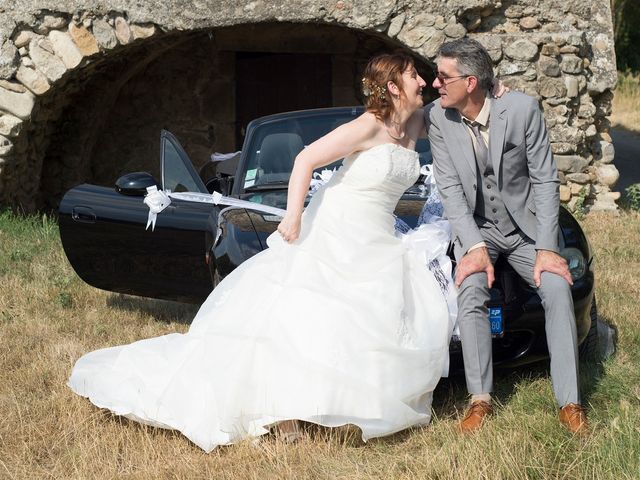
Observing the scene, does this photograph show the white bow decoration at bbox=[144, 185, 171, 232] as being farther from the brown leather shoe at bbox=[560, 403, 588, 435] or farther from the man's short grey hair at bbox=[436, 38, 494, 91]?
the brown leather shoe at bbox=[560, 403, 588, 435]

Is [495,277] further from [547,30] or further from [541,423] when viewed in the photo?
[547,30]

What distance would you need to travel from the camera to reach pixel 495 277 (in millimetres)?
4312

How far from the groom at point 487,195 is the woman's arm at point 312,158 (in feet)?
1.37

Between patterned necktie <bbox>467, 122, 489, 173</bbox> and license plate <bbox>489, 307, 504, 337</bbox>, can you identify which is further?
patterned necktie <bbox>467, 122, 489, 173</bbox>

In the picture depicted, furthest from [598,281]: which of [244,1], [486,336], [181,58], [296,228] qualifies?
[181,58]

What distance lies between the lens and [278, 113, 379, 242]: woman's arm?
3980 mm

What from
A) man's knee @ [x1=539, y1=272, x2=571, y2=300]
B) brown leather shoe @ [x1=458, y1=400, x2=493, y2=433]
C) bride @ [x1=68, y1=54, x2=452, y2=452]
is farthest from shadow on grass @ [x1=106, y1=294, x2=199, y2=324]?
man's knee @ [x1=539, y1=272, x2=571, y2=300]

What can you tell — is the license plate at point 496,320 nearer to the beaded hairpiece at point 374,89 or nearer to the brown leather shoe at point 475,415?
the brown leather shoe at point 475,415

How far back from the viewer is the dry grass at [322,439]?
340 cm

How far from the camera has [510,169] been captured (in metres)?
4.25

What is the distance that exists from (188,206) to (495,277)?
75.5 inches

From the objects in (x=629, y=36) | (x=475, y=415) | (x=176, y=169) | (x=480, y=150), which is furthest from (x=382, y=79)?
(x=629, y=36)

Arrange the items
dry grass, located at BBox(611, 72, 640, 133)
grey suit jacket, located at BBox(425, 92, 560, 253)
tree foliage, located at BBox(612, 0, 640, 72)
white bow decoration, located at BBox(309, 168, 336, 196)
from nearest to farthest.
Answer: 1. grey suit jacket, located at BBox(425, 92, 560, 253)
2. white bow decoration, located at BBox(309, 168, 336, 196)
3. dry grass, located at BBox(611, 72, 640, 133)
4. tree foliage, located at BBox(612, 0, 640, 72)

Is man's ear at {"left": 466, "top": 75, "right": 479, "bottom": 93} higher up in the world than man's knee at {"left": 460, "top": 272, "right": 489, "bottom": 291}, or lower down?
higher up
